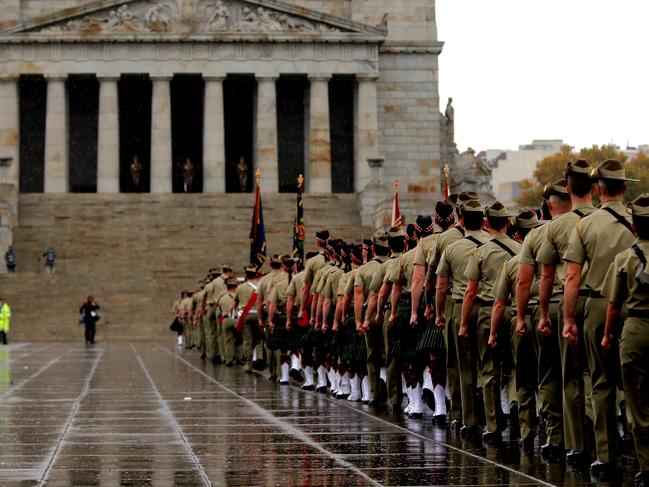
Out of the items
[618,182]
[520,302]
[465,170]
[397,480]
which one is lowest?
[397,480]

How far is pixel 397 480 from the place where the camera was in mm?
11398

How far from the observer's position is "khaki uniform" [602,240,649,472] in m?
10.8

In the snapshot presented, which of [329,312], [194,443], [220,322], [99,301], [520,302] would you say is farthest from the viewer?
[99,301]

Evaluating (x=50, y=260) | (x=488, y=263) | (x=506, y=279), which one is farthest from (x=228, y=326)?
(x=50, y=260)

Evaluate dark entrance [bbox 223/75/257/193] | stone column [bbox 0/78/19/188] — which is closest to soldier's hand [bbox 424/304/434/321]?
stone column [bbox 0/78/19/188]

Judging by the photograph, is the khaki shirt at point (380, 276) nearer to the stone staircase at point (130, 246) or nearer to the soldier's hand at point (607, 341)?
the soldier's hand at point (607, 341)

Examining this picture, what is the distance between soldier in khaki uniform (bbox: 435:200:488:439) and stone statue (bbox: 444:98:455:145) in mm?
63917

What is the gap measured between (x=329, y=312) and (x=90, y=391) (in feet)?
A: 12.5

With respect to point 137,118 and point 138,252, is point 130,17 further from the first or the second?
point 138,252

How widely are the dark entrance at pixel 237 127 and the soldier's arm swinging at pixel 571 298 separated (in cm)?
6578

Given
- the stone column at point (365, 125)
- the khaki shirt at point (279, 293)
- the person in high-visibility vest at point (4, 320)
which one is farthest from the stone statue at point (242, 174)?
the khaki shirt at point (279, 293)

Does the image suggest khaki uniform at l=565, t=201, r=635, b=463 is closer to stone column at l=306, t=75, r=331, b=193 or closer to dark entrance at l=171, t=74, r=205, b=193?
stone column at l=306, t=75, r=331, b=193

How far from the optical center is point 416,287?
16359 mm

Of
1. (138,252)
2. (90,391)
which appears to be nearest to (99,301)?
(138,252)
